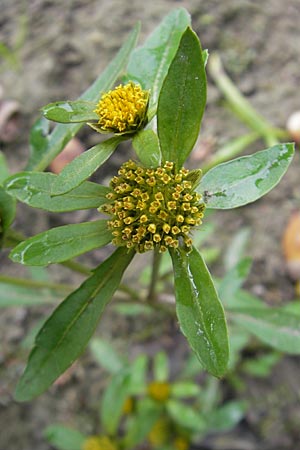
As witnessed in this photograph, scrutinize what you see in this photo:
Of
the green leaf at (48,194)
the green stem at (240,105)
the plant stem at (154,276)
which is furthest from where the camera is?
the green stem at (240,105)

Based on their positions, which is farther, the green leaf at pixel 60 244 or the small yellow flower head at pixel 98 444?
the small yellow flower head at pixel 98 444

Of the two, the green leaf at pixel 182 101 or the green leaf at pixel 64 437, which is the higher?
the green leaf at pixel 182 101

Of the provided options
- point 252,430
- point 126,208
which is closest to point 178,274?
point 126,208

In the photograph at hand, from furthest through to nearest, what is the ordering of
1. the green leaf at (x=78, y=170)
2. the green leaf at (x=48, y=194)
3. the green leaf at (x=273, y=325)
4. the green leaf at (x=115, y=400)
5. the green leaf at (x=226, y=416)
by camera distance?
the green leaf at (x=226, y=416)
the green leaf at (x=115, y=400)
the green leaf at (x=273, y=325)
the green leaf at (x=48, y=194)
the green leaf at (x=78, y=170)

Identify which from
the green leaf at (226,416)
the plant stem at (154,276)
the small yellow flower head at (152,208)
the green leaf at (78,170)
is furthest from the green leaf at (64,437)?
the green leaf at (78,170)

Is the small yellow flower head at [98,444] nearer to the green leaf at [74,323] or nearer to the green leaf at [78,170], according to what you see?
the green leaf at [74,323]

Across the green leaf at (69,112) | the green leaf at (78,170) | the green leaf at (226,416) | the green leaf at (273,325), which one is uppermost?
the green leaf at (69,112)

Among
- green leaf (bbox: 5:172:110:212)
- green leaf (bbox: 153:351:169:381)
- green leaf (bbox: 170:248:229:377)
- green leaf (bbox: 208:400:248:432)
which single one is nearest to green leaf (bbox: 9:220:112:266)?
green leaf (bbox: 5:172:110:212)

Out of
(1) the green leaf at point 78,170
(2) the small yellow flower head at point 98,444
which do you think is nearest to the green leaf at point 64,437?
(2) the small yellow flower head at point 98,444
